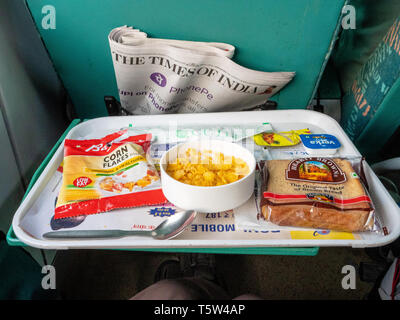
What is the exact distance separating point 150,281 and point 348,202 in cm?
84

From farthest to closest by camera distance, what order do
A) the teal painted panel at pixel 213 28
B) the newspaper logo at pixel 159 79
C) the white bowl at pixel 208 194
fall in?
the newspaper logo at pixel 159 79 → the teal painted panel at pixel 213 28 → the white bowl at pixel 208 194

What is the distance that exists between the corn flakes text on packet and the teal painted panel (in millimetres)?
302

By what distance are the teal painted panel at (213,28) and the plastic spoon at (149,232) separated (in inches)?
20.8

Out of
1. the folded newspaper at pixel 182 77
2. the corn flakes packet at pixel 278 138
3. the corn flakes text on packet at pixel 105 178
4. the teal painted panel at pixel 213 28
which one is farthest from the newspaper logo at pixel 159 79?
the corn flakes packet at pixel 278 138

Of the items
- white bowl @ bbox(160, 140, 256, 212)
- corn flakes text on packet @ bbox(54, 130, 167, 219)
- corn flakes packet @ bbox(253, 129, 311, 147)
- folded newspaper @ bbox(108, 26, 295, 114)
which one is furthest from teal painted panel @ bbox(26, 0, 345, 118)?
white bowl @ bbox(160, 140, 256, 212)

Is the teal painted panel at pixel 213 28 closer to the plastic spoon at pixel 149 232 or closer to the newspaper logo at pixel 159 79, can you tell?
the newspaper logo at pixel 159 79

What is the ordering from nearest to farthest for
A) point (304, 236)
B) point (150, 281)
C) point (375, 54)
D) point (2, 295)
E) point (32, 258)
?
point (304, 236), point (2, 295), point (32, 258), point (375, 54), point (150, 281)

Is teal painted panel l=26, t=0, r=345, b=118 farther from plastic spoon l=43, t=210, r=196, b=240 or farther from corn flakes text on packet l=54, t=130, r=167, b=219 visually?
plastic spoon l=43, t=210, r=196, b=240

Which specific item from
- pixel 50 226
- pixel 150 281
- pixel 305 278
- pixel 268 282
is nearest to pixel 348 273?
pixel 305 278

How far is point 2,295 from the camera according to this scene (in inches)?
30.1

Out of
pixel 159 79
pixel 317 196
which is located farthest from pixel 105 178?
pixel 317 196

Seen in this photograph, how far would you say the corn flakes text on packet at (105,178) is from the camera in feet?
2.04

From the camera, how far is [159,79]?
0.89 meters
